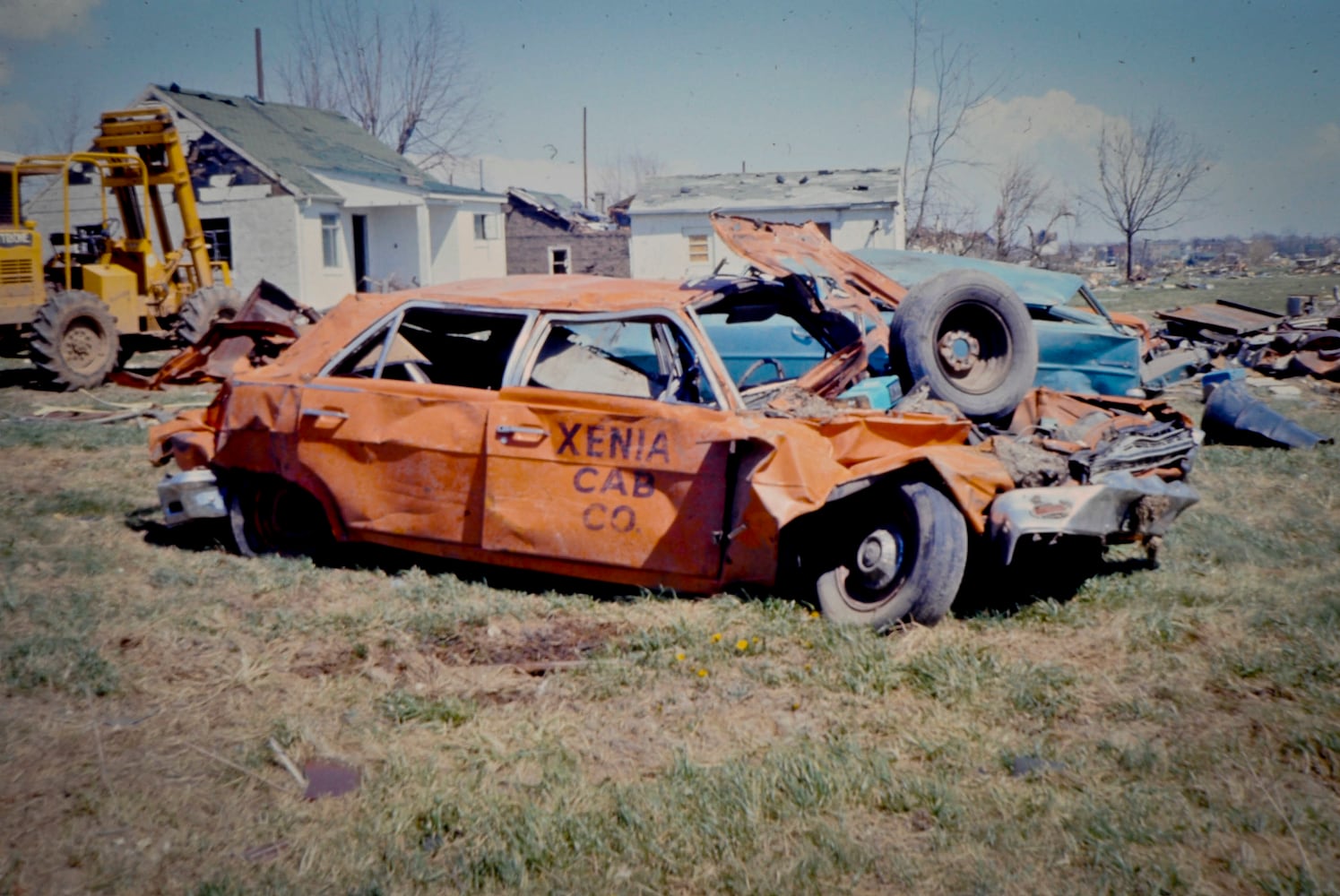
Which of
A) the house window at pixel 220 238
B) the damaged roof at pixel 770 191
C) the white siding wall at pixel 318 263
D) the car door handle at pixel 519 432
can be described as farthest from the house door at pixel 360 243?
the car door handle at pixel 519 432

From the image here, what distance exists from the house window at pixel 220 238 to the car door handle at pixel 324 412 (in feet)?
69.9

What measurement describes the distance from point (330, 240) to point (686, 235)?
10884 millimetres

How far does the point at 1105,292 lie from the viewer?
123 feet

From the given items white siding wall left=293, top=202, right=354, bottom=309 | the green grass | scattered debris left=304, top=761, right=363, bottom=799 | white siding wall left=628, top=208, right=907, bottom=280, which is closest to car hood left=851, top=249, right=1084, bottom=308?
the green grass

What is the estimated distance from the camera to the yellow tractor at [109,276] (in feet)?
43.7

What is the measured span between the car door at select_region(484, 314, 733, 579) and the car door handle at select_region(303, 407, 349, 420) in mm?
806

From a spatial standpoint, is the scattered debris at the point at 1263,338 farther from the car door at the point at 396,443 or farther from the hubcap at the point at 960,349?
the car door at the point at 396,443

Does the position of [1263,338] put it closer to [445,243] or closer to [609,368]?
[609,368]

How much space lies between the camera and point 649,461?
15.0 ft

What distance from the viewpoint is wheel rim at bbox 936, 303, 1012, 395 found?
18.6 ft

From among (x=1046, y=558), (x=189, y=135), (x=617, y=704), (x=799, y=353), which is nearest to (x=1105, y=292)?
(x=189, y=135)

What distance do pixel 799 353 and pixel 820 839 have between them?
5.86m

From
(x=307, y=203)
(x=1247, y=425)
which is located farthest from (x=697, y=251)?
(x=1247, y=425)

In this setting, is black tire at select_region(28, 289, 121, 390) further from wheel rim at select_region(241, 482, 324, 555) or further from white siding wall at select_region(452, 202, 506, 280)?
white siding wall at select_region(452, 202, 506, 280)
